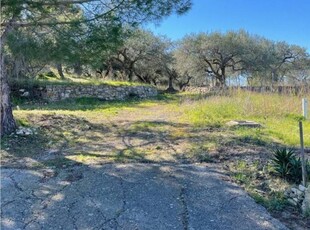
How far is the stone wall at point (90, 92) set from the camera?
1292 cm

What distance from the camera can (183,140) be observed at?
5.85 m

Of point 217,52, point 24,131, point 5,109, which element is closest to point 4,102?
point 5,109

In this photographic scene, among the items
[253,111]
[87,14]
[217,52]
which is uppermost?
[217,52]

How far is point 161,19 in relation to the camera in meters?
5.75

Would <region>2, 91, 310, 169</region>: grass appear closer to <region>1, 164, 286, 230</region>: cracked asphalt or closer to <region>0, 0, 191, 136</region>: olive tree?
<region>1, 164, 286, 230</region>: cracked asphalt

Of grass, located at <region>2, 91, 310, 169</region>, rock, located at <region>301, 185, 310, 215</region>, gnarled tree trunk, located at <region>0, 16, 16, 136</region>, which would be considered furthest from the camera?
gnarled tree trunk, located at <region>0, 16, 16, 136</region>

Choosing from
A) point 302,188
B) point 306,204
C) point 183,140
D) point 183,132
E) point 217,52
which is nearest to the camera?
point 306,204

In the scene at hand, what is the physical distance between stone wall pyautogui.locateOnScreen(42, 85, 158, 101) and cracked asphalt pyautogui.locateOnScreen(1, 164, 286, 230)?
365 inches

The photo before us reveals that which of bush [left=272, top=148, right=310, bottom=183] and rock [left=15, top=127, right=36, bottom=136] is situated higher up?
rock [left=15, top=127, right=36, bottom=136]

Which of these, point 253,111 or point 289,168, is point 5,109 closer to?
point 289,168

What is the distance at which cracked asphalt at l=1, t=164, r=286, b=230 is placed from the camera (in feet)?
8.95

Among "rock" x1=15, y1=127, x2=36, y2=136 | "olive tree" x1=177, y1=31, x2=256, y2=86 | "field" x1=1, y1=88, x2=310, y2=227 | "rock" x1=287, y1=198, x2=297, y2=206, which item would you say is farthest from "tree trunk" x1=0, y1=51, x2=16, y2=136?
"olive tree" x1=177, y1=31, x2=256, y2=86

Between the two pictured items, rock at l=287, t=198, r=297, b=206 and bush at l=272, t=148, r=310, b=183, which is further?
bush at l=272, t=148, r=310, b=183

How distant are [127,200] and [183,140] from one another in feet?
9.33
